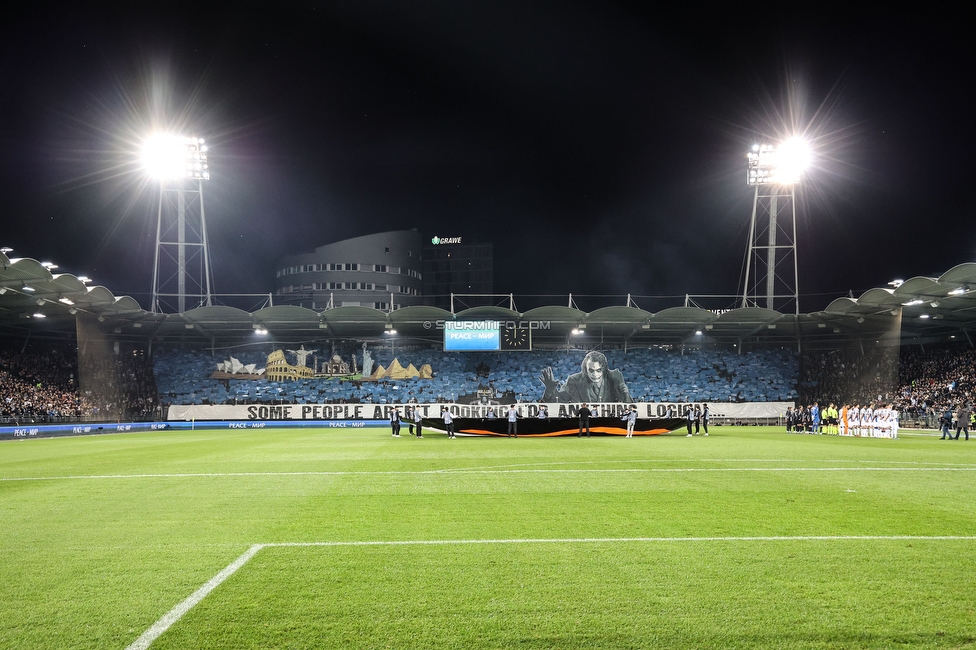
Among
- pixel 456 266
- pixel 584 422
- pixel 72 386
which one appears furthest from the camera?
pixel 456 266

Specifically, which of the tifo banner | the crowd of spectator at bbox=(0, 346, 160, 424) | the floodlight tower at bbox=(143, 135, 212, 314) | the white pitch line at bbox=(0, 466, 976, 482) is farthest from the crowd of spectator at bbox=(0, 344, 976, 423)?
the white pitch line at bbox=(0, 466, 976, 482)

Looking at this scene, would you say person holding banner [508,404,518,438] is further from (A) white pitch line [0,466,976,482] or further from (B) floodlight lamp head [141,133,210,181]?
(B) floodlight lamp head [141,133,210,181]

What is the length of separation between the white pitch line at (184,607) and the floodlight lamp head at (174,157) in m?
43.5

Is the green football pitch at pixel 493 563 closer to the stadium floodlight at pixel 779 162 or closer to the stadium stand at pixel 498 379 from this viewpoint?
the stadium floodlight at pixel 779 162

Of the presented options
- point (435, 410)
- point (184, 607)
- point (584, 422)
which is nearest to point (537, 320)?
point (435, 410)

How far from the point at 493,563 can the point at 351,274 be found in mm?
83259

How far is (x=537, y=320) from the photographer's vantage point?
48.9m

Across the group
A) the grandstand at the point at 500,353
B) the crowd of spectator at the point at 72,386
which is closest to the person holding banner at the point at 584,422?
the grandstand at the point at 500,353

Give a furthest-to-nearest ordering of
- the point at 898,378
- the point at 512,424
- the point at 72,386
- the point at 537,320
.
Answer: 1. the point at 537,320
2. the point at 898,378
3. the point at 72,386
4. the point at 512,424

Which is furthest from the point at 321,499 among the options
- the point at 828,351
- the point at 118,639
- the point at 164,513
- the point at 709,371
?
the point at 828,351

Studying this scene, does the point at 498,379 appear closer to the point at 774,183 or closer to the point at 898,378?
the point at 774,183

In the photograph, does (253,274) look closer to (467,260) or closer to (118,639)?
(467,260)

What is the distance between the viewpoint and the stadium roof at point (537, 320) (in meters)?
36.8

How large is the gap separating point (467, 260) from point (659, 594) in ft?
332
